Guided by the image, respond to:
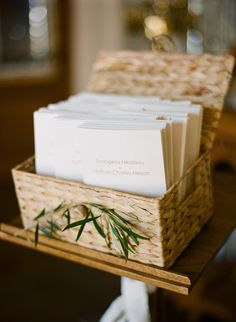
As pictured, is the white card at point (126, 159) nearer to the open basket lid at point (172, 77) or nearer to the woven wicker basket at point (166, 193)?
the woven wicker basket at point (166, 193)

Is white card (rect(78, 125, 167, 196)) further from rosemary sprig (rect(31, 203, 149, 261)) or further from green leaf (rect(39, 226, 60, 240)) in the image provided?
green leaf (rect(39, 226, 60, 240))

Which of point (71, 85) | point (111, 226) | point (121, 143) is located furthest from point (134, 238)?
point (71, 85)

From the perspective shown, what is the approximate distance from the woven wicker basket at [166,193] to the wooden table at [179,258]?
0.6 inches

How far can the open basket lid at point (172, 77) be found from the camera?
1.03 metres

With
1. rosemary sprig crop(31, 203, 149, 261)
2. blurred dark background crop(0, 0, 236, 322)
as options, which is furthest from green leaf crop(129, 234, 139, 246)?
blurred dark background crop(0, 0, 236, 322)

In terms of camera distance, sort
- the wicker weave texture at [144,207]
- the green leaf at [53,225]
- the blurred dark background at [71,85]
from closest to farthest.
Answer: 1. the wicker weave texture at [144,207]
2. the green leaf at [53,225]
3. the blurred dark background at [71,85]

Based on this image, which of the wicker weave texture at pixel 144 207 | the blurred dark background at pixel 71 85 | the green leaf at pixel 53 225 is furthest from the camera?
the blurred dark background at pixel 71 85

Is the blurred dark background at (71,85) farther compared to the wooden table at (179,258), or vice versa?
the blurred dark background at (71,85)

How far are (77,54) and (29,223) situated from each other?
6.88ft

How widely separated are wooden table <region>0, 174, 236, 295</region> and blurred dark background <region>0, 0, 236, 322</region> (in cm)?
24

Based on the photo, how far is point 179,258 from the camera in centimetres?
92

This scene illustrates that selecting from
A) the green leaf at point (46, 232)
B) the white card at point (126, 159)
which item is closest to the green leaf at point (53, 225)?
the green leaf at point (46, 232)

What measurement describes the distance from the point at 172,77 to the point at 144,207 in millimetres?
364

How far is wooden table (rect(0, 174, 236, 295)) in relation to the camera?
0.86 metres
